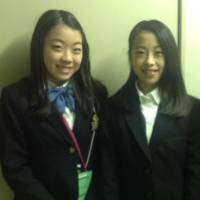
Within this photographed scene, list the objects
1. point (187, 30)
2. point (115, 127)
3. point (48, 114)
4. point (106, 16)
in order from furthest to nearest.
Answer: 1. point (187, 30)
2. point (106, 16)
3. point (115, 127)
4. point (48, 114)

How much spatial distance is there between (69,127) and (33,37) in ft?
1.32

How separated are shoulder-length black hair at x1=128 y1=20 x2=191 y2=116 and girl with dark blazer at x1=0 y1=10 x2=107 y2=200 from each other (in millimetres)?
309

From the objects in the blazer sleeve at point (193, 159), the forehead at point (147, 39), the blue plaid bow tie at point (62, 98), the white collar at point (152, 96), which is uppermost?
the forehead at point (147, 39)

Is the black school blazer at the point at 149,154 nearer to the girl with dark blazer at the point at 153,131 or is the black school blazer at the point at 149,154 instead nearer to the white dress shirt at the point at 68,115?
the girl with dark blazer at the point at 153,131

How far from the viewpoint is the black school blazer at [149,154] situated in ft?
5.20

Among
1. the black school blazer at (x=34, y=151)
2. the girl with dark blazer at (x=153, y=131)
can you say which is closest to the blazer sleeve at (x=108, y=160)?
the girl with dark blazer at (x=153, y=131)

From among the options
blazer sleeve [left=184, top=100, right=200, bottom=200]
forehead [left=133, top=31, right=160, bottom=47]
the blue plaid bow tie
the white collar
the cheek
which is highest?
forehead [left=133, top=31, right=160, bottom=47]

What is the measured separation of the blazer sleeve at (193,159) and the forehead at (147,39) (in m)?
0.33

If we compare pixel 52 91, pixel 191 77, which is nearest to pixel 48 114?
pixel 52 91

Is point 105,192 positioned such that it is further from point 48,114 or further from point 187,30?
point 187,30

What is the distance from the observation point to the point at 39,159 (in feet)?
5.06

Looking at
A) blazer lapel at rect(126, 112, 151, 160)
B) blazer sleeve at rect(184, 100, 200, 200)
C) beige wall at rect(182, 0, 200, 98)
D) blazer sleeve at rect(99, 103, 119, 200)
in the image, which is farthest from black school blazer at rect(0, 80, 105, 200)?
beige wall at rect(182, 0, 200, 98)

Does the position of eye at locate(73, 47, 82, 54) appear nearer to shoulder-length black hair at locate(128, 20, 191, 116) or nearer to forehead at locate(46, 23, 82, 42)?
forehead at locate(46, 23, 82, 42)

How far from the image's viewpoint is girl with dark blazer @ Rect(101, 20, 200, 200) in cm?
158
